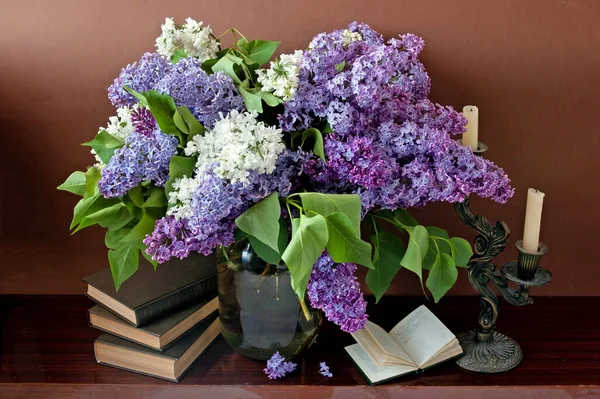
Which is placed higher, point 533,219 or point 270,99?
point 270,99

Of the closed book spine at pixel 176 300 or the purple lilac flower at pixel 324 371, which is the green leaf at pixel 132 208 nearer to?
the closed book spine at pixel 176 300

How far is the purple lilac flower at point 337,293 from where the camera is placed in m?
0.77

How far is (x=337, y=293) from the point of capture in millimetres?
771

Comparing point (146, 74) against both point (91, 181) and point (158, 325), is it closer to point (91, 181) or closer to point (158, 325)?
point (91, 181)

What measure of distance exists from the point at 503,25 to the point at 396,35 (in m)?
0.19

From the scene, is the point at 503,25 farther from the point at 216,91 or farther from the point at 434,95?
the point at 216,91

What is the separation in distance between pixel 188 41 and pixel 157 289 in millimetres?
389

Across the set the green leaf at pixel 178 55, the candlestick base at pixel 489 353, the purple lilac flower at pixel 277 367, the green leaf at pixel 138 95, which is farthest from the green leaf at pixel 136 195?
the candlestick base at pixel 489 353

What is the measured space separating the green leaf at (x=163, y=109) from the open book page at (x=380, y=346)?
0.45 m

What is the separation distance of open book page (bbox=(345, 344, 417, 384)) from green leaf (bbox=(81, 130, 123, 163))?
48cm

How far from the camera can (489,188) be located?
80cm

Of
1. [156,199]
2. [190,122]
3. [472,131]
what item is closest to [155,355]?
[156,199]

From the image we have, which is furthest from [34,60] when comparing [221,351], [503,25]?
[503,25]

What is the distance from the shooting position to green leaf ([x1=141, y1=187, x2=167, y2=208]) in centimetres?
77
